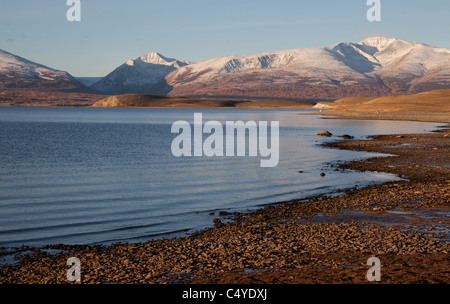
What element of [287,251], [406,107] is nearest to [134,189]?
[287,251]

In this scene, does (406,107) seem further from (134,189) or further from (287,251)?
(287,251)

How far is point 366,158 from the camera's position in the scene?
1479 inches


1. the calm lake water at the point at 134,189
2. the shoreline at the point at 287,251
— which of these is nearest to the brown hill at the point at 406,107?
the calm lake water at the point at 134,189

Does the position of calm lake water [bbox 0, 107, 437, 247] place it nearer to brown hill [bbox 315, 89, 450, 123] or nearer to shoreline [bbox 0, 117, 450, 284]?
shoreline [bbox 0, 117, 450, 284]

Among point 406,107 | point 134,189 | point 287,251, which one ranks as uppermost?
point 406,107

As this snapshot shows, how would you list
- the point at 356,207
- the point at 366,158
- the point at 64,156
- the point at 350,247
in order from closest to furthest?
the point at 350,247, the point at 356,207, the point at 366,158, the point at 64,156

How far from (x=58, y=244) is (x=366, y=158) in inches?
1095

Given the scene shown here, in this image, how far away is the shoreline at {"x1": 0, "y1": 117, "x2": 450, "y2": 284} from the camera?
37.7ft

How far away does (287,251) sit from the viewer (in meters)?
13.5

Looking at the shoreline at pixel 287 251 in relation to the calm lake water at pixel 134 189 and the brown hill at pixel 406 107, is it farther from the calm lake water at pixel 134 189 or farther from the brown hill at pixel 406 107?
the brown hill at pixel 406 107

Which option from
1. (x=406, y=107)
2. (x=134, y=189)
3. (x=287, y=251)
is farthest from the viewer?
(x=406, y=107)

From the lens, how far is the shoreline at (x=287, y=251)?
37.7ft

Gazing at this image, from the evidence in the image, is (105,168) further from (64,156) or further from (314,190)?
A: (314,190)

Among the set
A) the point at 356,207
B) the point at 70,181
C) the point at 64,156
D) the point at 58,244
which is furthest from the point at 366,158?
the point at 58,244
